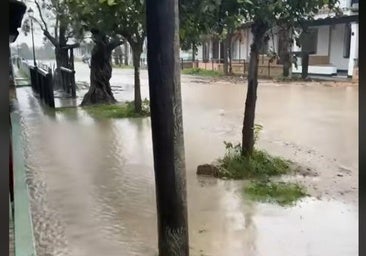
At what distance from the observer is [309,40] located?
7.40 ft

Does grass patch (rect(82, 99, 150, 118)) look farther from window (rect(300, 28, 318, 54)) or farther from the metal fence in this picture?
window (rect(300, 28, 318, 54))

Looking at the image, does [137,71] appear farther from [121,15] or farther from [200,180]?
[200,180]

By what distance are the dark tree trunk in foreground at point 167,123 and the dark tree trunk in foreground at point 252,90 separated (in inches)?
44.5

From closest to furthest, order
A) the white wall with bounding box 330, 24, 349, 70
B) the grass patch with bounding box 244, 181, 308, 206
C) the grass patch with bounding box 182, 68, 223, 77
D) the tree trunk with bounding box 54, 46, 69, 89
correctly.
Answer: the grass patch with bounding box 182, 68, 223, 77, the white wall with bounding box 330, 24, 349, 70, the grass patch with bounding box 244, 181, 308, 206, the tree trunk with bounding box 54, 46, 69, 89

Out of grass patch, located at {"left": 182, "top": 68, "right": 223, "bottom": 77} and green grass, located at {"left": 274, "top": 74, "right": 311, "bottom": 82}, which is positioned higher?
grass patch, located at {"left": 182, "top": 68, "right": 223, "bottom": 77}

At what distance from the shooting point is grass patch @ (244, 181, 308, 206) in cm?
218

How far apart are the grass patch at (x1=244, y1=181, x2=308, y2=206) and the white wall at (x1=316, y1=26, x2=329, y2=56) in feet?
2.29

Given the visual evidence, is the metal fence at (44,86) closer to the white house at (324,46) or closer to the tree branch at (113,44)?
the tree branch at (113,44)

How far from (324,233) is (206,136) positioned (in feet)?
3.47

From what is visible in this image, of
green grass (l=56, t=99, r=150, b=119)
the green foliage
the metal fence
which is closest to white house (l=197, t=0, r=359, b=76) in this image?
the green foliage

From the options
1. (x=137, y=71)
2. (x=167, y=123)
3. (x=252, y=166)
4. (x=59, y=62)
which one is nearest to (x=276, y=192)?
(x=252, y=166)

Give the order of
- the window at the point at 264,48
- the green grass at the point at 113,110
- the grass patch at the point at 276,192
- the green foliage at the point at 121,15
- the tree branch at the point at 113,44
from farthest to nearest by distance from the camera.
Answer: the tree branch at the point at 113,44 → the green grass at the point at 113,110 → the window at the point at 264,48 → the grass patch at the point at 276,192 → the green foliage at the point at 121,15

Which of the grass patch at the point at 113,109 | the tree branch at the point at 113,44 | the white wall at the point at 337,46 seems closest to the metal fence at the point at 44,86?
the grass patch at the point at 113,109

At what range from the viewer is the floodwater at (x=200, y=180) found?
1845 mm
